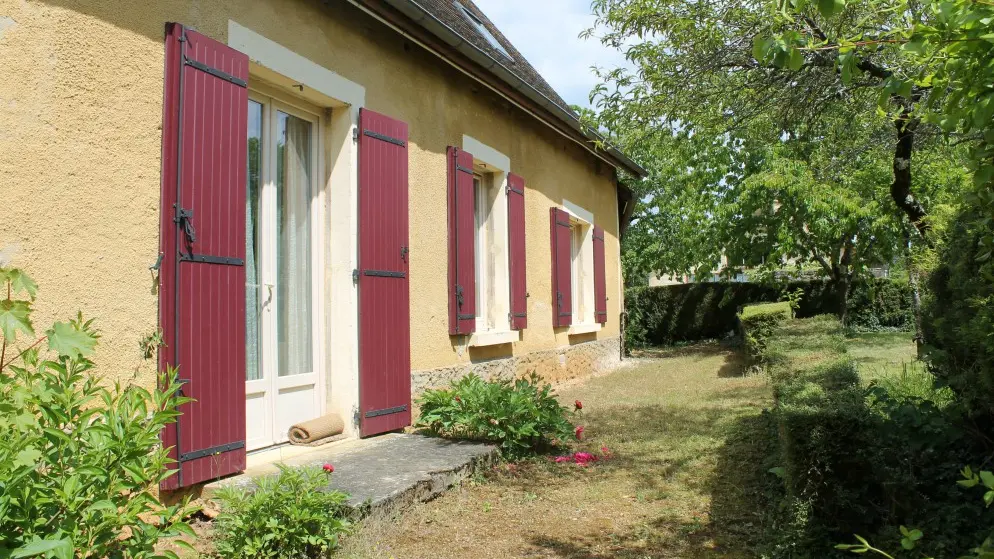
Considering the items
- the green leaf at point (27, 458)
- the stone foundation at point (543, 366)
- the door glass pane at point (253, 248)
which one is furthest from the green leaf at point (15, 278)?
the stone foundation at point (543, 366)

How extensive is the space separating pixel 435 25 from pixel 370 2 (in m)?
0.63

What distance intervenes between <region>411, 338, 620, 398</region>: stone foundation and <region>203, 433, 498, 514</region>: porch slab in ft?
2.84

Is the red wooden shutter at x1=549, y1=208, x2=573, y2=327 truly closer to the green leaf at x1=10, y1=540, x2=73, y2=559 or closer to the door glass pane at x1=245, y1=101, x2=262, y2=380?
the door glass pane at x1=245, y1=101, x2=262, y2=380

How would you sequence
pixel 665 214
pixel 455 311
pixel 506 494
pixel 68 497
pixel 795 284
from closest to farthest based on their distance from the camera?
pixel 68 497 → pixel 506 494 → pixel 455 311 → pixel 795 284 → pixel 665 214

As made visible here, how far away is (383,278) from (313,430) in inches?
46.7

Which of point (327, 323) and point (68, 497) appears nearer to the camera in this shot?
point (68, 497)

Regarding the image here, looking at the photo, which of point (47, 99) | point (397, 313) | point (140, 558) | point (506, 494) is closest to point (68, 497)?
point (140, 558)

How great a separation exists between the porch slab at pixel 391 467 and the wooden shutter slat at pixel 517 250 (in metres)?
2.63

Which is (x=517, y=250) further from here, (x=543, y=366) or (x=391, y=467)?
(x=391, y=467)

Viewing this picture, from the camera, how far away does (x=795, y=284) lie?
52.3ft

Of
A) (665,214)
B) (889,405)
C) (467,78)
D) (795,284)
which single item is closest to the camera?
(889,405)

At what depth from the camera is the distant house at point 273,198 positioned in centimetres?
320

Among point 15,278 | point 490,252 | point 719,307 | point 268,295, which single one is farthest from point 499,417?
point 719,307

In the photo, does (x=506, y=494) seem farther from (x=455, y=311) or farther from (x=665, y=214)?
(x=665, y=214)
